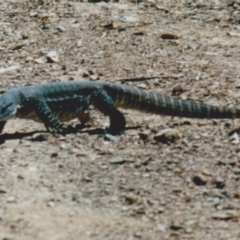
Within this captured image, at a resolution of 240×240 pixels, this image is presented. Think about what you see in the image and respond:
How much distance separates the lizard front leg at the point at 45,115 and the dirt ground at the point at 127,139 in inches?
6.5

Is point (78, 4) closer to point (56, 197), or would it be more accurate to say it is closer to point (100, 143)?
point (100, 143)

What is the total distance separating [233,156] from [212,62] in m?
3.54

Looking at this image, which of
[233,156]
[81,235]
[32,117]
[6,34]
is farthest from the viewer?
[6,34]

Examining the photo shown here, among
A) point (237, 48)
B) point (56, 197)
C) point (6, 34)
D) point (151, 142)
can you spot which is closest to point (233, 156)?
point (151, 142)

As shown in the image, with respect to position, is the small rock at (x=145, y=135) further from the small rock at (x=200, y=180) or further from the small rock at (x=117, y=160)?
the small rock at (x=200, y=180)

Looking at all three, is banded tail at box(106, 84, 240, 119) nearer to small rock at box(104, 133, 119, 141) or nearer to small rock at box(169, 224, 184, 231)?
small rock at box(104, 133, 119, 141)

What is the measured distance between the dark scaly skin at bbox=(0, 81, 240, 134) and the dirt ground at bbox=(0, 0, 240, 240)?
5.8 inches

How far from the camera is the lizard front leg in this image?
8.38 metres

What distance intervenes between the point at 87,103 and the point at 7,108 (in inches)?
38.5

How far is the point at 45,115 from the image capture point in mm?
8453

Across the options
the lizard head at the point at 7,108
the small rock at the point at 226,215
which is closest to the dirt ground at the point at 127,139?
the small rock at the point at 226,215

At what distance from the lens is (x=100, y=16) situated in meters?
12.9

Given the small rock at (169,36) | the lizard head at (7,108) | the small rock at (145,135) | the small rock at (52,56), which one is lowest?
→ the small rock at (52,56)

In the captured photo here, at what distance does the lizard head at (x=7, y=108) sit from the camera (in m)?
8.09
